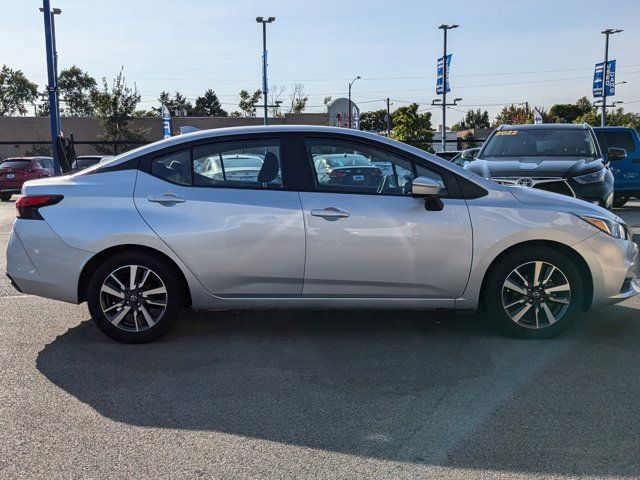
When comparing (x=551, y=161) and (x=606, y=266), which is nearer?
(x=606, y=266)

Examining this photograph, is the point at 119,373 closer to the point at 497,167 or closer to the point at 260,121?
the point at 497,167

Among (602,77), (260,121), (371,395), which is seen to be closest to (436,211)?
(371,395)

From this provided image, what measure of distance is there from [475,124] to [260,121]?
6269 centimetres

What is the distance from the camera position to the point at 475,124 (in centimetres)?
10838

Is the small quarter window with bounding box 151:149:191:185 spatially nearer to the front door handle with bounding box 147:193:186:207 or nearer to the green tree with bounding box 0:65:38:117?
the front door handle with bounding box 147:193:186:207

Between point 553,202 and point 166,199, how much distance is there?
9.95 feet

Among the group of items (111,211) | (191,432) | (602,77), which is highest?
(602,77)

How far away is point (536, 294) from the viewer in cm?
540

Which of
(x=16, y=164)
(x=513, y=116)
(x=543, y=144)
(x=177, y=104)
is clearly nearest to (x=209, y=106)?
(x=177, y=104)

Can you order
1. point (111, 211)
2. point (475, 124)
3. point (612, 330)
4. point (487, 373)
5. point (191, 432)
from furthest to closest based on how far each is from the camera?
point (475, 124) → point (612, 330) → point (111, 211) → point (487, 373) → point (191, 432)

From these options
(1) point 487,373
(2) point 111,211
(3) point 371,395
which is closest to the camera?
(3) point 371,395

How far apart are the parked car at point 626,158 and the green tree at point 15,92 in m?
73.3

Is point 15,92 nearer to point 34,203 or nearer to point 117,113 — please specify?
point 117,113

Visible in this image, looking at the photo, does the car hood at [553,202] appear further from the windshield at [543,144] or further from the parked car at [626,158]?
the parked car at [626,158]
